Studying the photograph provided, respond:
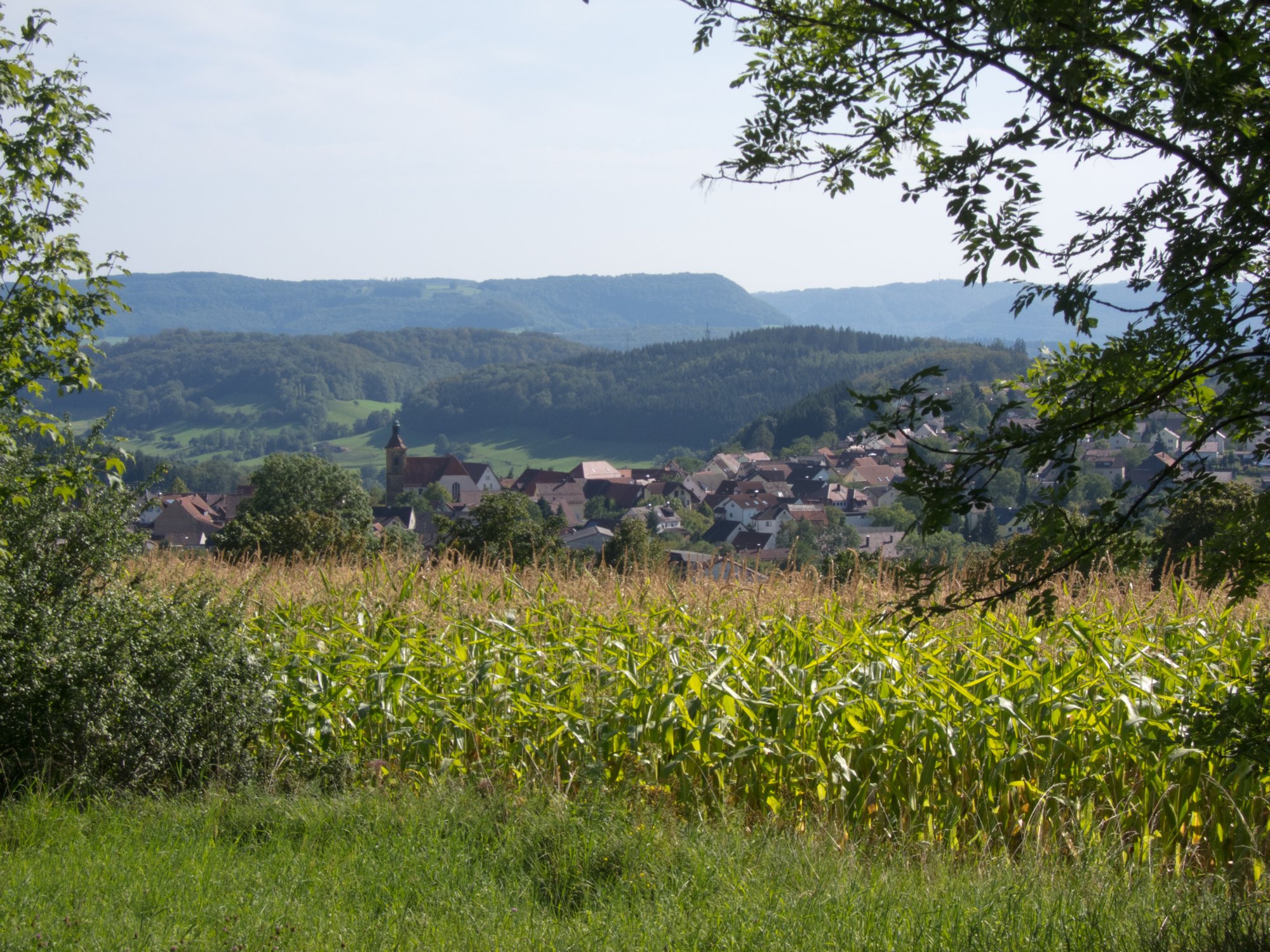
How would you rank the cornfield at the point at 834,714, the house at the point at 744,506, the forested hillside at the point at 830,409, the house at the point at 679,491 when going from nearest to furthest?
the cornfield at the point at 834,714 → the house at the point at 744,506 → the house at the point at 679,491 → the forested hillside at the point at 830,409

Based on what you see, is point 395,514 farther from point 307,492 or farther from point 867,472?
point 307,492

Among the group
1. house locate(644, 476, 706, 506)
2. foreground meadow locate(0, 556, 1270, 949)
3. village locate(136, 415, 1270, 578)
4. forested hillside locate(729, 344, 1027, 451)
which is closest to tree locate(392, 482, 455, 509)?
village locate(136, 415, 1270, 578)

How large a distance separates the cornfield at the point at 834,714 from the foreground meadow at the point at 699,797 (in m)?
0.02

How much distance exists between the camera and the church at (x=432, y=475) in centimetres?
11494

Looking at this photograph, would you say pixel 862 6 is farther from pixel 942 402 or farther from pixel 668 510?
pixel 668 510

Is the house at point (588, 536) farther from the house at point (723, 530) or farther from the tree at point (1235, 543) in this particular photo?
the tree at point (1235, 543)

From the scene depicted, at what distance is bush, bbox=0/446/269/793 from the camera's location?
4781 mm

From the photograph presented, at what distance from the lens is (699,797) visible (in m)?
4.72

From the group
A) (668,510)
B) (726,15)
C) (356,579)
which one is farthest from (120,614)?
(668,510)

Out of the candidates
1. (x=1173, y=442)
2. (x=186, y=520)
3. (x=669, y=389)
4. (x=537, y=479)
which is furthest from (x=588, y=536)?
(x=669, y=389)

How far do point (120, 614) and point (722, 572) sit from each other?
414 centimetres

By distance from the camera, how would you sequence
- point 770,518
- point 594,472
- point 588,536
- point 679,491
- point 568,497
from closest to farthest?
point 588,536, point 770,518, point 679,491, point 568,497, point 594,472

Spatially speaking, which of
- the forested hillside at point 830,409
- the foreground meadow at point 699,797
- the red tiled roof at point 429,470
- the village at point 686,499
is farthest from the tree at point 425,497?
the foreground meadow at point 699,797

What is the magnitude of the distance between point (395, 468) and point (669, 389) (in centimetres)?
7125
